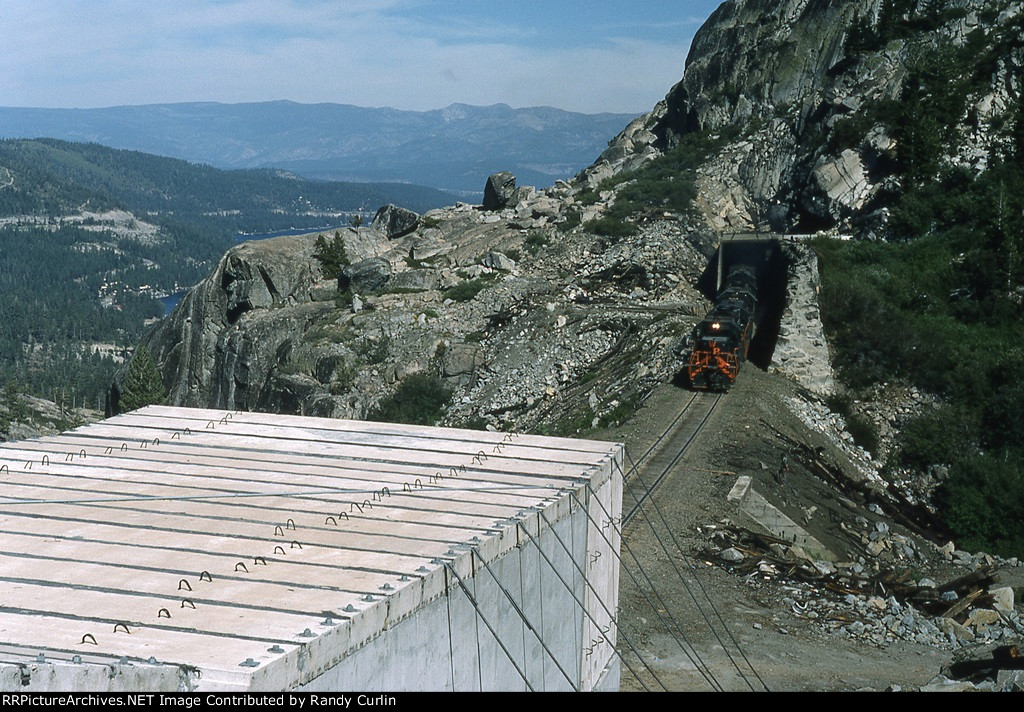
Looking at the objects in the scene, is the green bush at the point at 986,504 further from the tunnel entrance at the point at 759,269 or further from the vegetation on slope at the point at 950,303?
the tunnel entrance at the point at 759,269

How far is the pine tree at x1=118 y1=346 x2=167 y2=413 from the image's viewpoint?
2266 inches

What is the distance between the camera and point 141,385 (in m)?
57.9

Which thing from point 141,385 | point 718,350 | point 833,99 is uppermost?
point 833,99

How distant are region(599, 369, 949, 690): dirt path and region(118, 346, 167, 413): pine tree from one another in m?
36.8

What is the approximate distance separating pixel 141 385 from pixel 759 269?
34974 mm

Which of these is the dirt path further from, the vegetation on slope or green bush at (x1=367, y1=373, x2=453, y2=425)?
green bush at (x1=367, y1=373, x2=453, y2=425)

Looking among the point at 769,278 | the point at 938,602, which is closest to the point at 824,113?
the point at 769,278

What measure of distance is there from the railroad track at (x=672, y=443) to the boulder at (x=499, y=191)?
40.4 meters

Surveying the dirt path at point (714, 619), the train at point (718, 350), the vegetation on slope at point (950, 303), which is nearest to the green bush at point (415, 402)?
the train at point (718, 350)

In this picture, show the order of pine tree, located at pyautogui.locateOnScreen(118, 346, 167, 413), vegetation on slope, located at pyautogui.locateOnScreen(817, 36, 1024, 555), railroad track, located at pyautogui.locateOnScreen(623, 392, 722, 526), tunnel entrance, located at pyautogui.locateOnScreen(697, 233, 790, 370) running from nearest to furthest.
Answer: railroad track, located at pyautogui.locateOnScreen(623, 392, 722, 526), vegetation on slope, located at pyautogui.locateOnScreen(817, 36, 1024, 555), tunnel entrance, located at pyautogui.locateOnScreen(697, 233, 790, 370), pine tree, located at pyautogui.locateOnScreen(118, 346, 167, 413)

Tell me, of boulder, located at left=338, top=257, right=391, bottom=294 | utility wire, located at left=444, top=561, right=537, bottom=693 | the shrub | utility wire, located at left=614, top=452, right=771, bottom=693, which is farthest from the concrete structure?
boulder, located at left=338, top=257, right=391, bottom=294

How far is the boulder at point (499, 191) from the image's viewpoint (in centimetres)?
7256

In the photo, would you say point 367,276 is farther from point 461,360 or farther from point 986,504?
point 986,504

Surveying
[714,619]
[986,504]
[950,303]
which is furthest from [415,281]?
[714,619]
